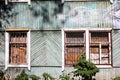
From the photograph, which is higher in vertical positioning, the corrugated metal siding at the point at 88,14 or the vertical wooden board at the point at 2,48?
the corrugated metal siding at the point at 88,14

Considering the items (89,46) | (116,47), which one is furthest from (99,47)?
(116,47)

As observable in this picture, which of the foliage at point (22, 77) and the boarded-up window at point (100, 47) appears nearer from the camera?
the foliage at point (22, 77)

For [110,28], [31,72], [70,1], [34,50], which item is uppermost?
[70,1]

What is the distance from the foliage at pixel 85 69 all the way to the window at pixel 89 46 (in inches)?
42.2

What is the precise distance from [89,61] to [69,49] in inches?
52.6

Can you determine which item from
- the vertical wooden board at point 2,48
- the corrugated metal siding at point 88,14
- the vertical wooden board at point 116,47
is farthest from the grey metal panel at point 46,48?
the vertical wooden board at point 116,47

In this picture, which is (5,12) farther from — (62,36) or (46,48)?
(62,36)

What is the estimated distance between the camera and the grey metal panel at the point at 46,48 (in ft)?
48.4

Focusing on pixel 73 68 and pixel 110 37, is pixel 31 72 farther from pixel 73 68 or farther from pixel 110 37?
pixel 110 37

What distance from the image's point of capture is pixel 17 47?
15156mm

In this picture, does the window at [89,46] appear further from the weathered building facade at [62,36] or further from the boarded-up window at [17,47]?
the boarded-up window at [17,47]

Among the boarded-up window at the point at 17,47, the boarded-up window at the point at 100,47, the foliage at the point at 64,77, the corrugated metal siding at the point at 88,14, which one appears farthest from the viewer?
the boarded-up window at the point at 17,47

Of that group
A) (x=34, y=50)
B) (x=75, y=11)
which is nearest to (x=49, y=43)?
(x=34, y=50)

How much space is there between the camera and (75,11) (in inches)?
581
